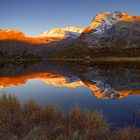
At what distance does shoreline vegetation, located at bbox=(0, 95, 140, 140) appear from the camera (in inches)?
465

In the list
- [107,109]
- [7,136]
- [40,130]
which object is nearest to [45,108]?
[40,130]

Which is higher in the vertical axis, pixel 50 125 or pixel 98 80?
pixel 50 125

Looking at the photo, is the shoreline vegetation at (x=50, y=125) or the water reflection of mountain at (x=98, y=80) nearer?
the shoreline vegetation at (x=50, y=125)

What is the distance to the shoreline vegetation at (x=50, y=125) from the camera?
11.8 metres

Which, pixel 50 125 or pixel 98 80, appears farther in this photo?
pixel 98 80

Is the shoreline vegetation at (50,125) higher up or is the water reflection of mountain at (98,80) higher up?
the shoreline vegetation at (50,125)

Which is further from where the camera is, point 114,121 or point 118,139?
point 114,121

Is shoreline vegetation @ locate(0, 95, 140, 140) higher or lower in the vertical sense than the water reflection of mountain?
higher

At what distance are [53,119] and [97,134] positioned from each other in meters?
3.15

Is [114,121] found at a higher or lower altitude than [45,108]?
lower

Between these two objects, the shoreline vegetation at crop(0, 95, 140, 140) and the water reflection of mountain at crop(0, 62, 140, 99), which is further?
the water reflection of mountain at crop(0, 62, 140, 99)

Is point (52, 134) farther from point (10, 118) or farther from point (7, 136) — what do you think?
point (10, 118)

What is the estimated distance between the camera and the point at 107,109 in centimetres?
2164

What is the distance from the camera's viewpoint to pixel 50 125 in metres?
13.7
